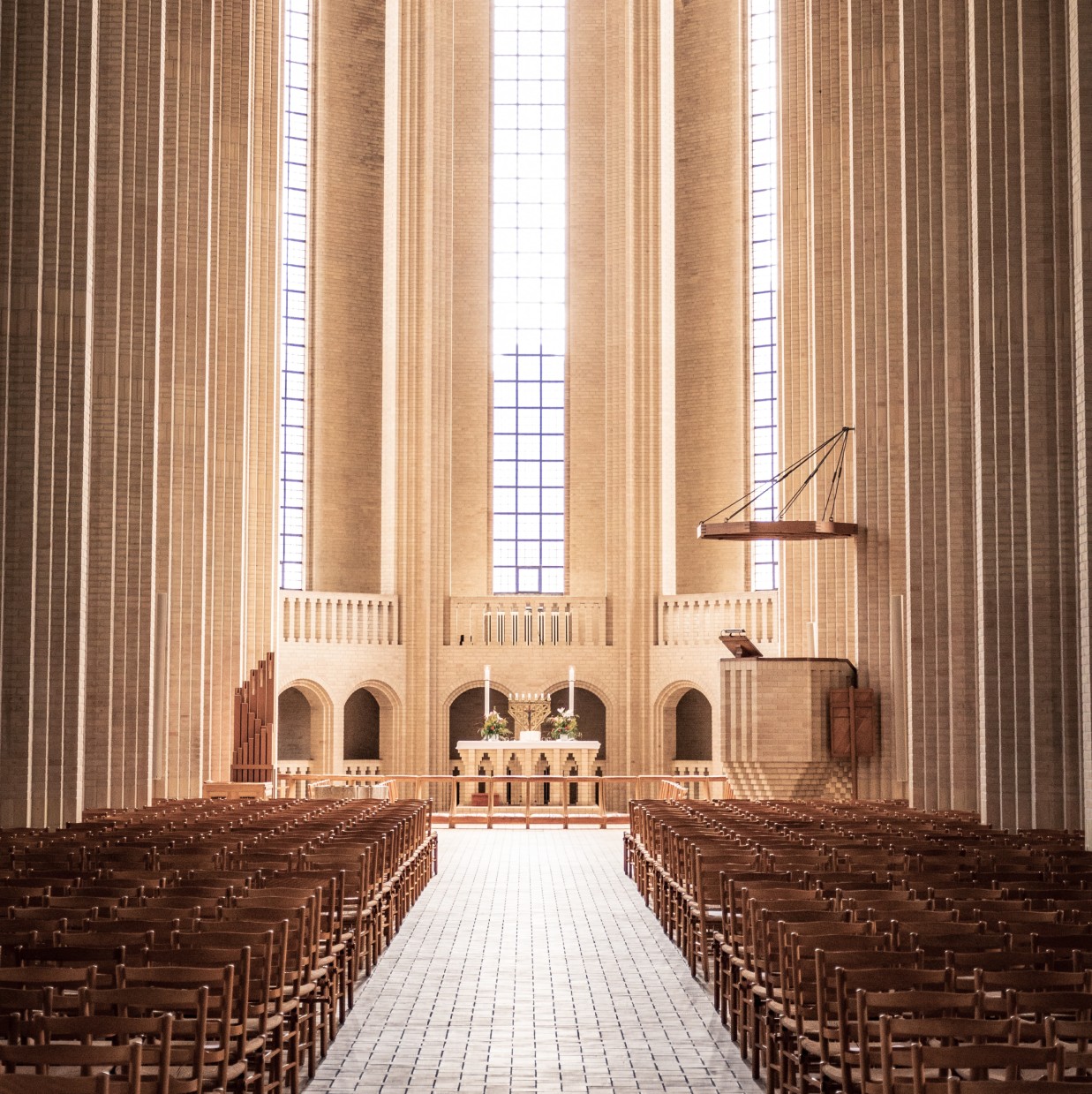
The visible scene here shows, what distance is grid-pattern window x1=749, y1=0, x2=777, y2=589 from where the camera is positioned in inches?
1242

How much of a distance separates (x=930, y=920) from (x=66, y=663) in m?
10.7

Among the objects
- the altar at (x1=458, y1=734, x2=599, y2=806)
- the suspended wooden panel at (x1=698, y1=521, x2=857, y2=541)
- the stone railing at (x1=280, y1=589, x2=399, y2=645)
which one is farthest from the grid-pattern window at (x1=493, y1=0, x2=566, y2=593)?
the suspended wooden panel at (x1=698, y1=521, x2=857, y2=541)

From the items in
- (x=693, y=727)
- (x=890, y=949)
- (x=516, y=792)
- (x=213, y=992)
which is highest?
(x=693, y=727)

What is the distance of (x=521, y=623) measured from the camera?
31219 millimetres

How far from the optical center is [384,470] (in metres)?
31.3

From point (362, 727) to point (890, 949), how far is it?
25.9m

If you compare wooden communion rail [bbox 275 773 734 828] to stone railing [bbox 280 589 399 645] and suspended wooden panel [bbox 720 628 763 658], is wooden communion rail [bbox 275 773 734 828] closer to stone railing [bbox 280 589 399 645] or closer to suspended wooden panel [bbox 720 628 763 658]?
stone railing [bbox 280 589 399 645]

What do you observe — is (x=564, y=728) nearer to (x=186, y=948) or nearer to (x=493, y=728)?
(x=493, y=728)

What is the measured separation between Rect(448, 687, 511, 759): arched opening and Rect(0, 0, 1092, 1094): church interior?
0.27ft

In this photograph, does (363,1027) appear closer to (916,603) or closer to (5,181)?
(5,181)

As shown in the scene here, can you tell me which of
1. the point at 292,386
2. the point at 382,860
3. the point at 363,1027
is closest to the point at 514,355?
the point at 292,386

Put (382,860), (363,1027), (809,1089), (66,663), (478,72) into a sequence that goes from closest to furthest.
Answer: (809,1089)
(363,1027)
(382,860)
(66,663)
(478,72)

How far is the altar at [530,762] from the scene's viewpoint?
1066 inches

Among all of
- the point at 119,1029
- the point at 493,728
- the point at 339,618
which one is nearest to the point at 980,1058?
the point at 119,1029
